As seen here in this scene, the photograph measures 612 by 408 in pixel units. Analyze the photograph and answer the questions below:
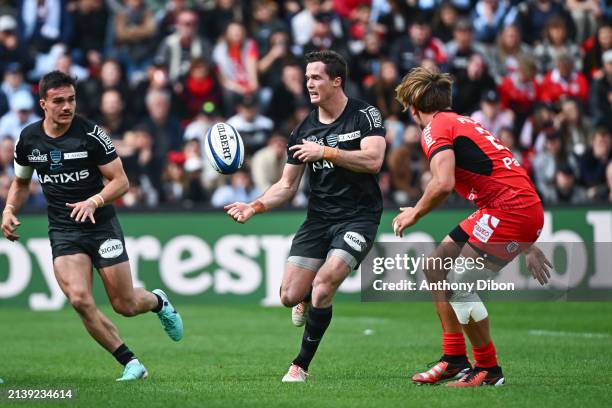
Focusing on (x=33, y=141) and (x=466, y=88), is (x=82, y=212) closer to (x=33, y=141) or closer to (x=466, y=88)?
(x=33, y=141)

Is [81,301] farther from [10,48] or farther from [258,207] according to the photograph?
[10,48]

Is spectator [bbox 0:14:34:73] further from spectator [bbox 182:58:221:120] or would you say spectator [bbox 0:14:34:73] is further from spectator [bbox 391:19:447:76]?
spectator [bbox 391:19:447:76]

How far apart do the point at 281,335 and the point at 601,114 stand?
28.7 ft

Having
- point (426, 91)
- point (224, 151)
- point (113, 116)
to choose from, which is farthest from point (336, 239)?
point (113, 116)

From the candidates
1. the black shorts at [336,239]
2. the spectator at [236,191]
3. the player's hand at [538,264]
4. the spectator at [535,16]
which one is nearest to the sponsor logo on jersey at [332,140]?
the black shorts at [336,239]

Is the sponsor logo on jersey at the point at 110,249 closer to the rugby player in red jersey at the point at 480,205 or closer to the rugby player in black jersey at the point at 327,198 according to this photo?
the rugby player in black jersey at the point at 327,198

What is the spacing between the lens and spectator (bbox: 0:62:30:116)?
19219mm

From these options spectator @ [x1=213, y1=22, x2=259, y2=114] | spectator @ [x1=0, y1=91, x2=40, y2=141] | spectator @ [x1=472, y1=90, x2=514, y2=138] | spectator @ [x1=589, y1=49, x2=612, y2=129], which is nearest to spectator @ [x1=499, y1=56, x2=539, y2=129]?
spectator @ [x1=472, y1=90, x2=514, y2=138]

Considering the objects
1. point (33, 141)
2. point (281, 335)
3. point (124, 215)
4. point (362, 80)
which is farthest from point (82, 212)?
point (362, 80)

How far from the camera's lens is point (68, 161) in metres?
9.54

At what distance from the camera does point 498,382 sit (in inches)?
349

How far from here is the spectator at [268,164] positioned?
18.4 meters

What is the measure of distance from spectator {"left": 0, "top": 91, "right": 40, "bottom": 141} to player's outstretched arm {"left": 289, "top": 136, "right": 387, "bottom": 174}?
1048 cm

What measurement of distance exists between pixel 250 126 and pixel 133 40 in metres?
3.52
